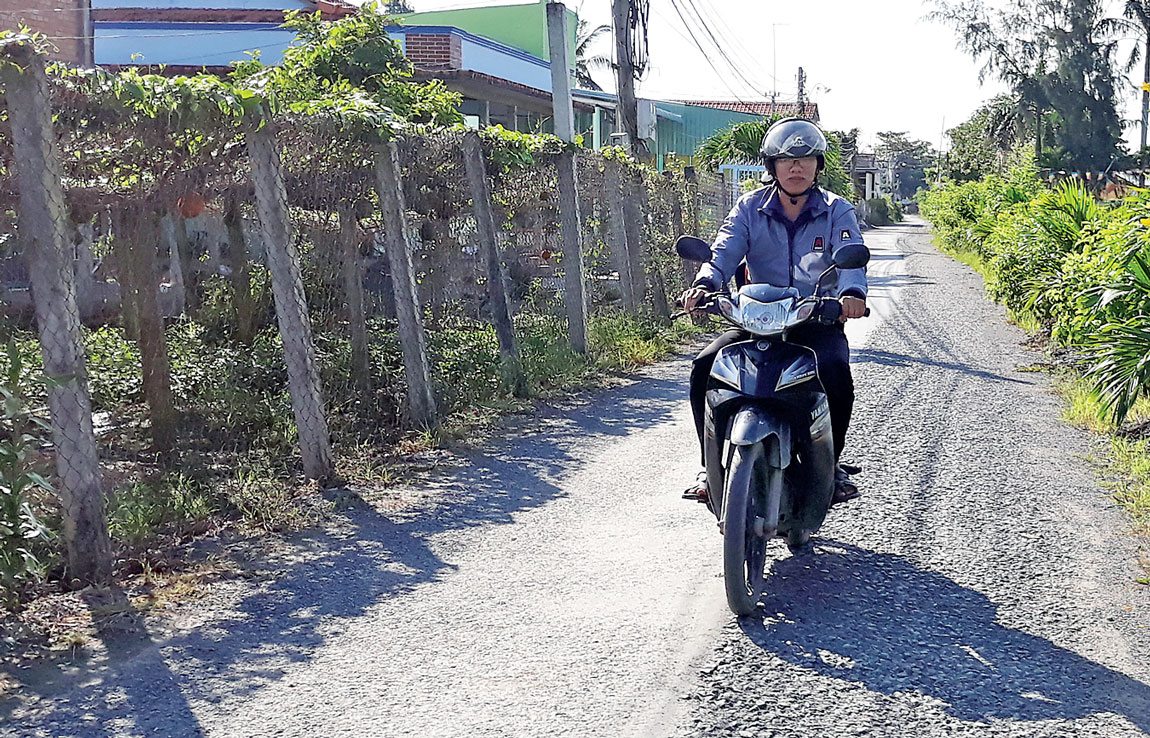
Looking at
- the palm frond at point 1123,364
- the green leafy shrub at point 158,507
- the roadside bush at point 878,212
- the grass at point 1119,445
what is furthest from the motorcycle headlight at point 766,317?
the roadside bush at point 878,212

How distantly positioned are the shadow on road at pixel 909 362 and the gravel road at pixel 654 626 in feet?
12.3

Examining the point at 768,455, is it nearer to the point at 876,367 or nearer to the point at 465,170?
the point at 465,170

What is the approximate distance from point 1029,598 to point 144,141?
15.3ft

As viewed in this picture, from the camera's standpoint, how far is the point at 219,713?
12.5 ft

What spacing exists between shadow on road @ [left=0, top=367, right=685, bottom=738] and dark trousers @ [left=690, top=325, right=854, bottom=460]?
1359 mm

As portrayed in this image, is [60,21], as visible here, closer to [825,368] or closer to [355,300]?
[355,300]

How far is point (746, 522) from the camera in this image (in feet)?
14.7

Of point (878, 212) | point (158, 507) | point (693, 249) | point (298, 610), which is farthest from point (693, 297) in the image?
point (878, 212)

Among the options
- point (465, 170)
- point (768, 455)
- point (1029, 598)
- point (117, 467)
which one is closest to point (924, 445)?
point (1029, 598)

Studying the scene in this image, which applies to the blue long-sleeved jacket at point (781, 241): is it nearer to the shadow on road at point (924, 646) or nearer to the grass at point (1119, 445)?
the shadow on road at point (924, 646)

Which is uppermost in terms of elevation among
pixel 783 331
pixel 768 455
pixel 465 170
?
pixel 465 170

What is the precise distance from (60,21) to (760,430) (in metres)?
15.8

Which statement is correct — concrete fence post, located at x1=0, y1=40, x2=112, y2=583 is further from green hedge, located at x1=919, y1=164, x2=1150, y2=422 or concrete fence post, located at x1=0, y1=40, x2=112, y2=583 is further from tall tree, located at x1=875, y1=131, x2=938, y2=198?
tall tree, located at x1=875, y1=131, x2=938, y2=198

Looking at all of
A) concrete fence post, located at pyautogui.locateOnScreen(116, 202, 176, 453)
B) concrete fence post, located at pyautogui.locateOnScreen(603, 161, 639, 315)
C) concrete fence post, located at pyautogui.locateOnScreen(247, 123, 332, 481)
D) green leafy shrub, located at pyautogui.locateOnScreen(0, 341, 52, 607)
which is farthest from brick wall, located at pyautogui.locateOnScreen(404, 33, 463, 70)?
green leafy shrub, located at pyautogui.locateOnScreen(0, 341, 52, 607)
